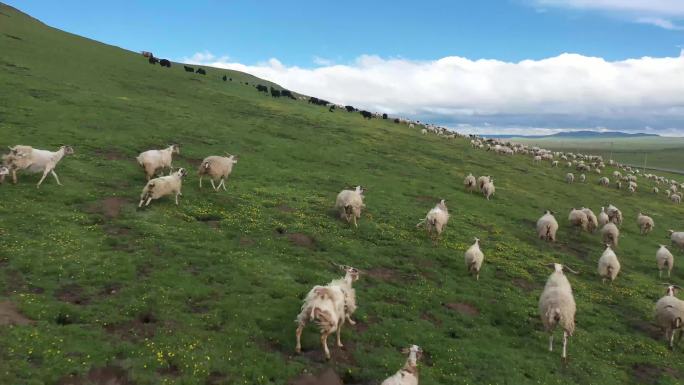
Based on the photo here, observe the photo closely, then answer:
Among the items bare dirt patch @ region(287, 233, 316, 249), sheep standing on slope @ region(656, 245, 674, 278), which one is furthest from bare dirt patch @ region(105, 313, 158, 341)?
sheep standing on slope @ region(656, 245, 674, 278)

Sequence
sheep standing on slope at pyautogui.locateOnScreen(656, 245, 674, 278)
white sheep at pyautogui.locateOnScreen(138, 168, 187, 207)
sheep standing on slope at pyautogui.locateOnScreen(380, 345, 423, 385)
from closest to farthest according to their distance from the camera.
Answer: sheep standing on slope at pyautogui.locateOnScreen(380, 345, 423, 385) < white sheep at pyautogui.locateOnScreen(138, 168, 187, 207) < sheep standing on slope at pyautogui.locateOnScreen(656, 245, 674, 278)

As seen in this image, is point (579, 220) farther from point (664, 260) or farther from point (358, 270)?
point (358, 270)

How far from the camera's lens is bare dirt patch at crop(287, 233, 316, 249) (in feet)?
76.0

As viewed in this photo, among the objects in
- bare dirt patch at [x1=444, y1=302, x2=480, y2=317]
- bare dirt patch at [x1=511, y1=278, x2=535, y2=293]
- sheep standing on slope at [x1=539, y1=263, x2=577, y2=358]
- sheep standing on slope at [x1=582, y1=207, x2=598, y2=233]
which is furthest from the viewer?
sheep standing on slope at [x1=582, y1=207, x2=598, y2=233]

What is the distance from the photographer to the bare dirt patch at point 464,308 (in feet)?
62.2

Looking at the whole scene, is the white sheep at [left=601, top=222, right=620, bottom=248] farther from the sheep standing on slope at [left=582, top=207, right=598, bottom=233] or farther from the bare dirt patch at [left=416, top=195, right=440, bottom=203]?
the bare dirt patch at [left=416, top=195, right=440, bottom=203]

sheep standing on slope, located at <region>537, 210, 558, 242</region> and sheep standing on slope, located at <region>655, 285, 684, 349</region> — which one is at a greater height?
sheep standing on slope, located at <region>537, 210, 558, 242</region>

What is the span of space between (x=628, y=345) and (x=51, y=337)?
2094 centimetres

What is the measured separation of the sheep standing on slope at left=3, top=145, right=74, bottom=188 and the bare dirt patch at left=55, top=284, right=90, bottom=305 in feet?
38.5

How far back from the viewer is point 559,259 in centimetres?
2878

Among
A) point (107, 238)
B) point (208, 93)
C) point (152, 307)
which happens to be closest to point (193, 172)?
point (107, 238)

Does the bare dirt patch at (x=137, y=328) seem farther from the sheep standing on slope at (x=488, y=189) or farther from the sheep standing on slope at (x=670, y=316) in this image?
the sheep standing on slope at (x=488, y=189)

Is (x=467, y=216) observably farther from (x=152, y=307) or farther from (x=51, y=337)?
(x=51, y=337)

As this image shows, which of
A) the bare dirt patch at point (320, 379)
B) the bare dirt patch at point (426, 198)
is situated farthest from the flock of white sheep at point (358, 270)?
the bare dirt patch at point (426, 198)
